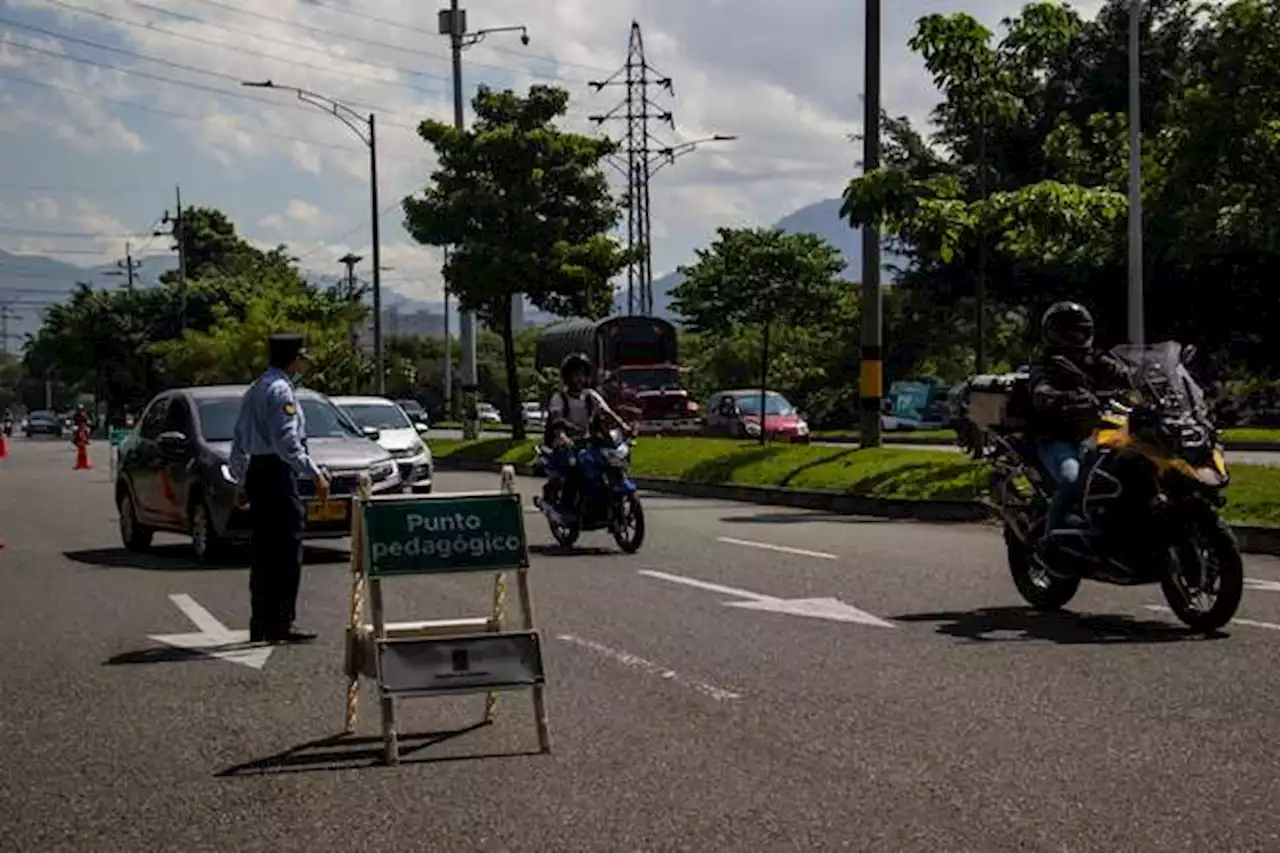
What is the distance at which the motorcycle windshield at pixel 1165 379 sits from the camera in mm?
10812

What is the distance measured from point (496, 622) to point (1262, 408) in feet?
152

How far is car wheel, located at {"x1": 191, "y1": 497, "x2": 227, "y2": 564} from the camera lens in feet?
55.7

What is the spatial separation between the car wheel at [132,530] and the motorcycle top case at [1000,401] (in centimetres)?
910

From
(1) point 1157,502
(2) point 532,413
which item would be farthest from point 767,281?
(2) point 532,413

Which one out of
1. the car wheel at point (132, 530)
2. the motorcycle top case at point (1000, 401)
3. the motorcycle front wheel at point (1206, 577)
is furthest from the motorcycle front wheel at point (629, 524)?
the motorcycle front wheel at point (1206, 577)

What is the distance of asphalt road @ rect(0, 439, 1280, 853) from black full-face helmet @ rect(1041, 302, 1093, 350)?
5.38ft

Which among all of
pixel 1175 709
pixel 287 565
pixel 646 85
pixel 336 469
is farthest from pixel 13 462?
pixel 1175 709

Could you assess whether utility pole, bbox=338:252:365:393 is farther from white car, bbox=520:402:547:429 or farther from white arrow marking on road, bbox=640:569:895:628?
white arrow marking on road, bbox=640:569:895:628

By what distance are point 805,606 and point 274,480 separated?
3.55 meters

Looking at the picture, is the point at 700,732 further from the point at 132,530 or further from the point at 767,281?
the point at 767,281

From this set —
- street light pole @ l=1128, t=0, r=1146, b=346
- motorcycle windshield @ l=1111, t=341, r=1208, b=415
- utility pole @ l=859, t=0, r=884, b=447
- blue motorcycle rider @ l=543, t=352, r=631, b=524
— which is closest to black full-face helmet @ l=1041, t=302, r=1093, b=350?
motorcycle windshield @ l=1111, t=341, r=1208, b=415

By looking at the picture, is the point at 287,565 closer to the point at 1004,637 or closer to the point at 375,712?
the point at 375,712

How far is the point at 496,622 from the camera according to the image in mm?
8492

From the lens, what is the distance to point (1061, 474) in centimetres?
1153
